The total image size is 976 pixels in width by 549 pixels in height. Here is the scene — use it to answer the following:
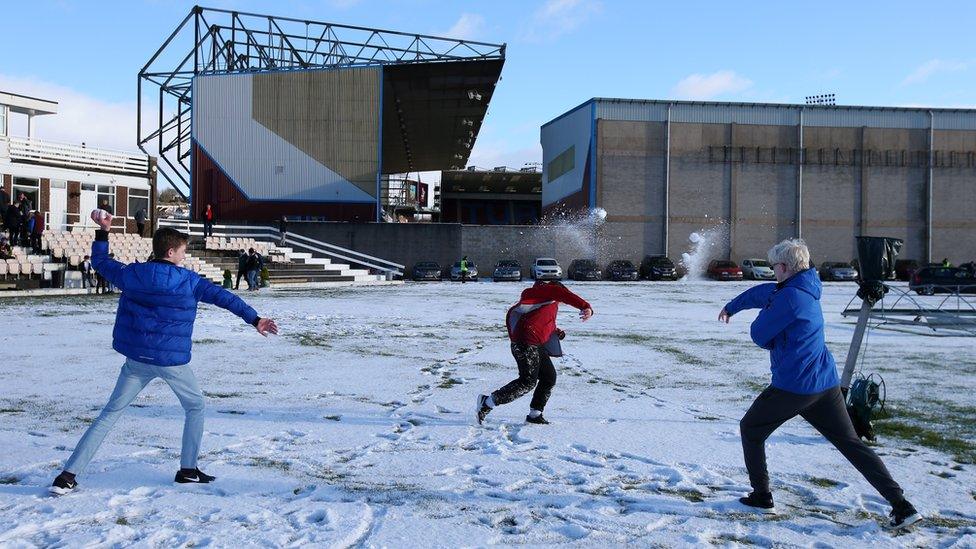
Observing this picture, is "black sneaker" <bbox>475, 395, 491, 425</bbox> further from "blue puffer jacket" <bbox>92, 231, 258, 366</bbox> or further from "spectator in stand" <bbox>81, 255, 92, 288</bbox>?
"spectator in stand" <bbox>81, 255, 92, 288</bbox>

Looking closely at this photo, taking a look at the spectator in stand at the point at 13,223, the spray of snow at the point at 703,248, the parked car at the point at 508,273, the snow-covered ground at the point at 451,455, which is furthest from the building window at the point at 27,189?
the spray of snow at the point at 703,248

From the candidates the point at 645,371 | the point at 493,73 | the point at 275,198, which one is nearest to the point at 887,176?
the point at 493,73

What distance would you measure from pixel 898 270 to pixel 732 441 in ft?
153

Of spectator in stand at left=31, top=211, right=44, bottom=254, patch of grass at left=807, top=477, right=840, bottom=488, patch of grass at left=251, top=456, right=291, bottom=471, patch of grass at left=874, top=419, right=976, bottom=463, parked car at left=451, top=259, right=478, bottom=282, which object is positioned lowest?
patch of grass at left=251, top=456, right=291, bottom=471

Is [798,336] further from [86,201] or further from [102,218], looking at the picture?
[86,201]

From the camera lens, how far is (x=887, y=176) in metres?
52.0

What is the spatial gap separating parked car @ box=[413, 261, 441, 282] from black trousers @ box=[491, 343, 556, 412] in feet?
A: 117

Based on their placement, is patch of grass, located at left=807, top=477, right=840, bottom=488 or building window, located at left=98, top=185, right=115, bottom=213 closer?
patch of grass, located at left=807, top=477, right=840, bottom=488

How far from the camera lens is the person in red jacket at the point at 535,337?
23.0ft

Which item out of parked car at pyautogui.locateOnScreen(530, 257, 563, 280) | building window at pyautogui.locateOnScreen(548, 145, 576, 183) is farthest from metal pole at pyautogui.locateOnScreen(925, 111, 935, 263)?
parked car at pyautogui.locateOnScreen(530, 257, 563, 280)

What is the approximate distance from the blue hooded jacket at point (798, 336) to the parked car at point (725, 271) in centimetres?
4332

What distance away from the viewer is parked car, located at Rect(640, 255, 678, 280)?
151ft

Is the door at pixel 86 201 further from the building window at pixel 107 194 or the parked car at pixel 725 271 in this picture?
the parked car at pixel 725 271

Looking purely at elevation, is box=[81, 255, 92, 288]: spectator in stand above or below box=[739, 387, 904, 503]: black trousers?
above
